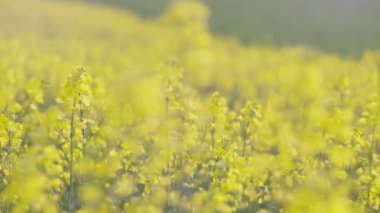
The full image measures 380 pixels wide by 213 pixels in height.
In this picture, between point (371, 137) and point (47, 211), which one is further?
point (371, 137)

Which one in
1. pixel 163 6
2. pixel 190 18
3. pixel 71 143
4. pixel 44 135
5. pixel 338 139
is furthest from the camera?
pixel 163 6

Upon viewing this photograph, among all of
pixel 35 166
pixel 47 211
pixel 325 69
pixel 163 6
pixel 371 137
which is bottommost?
pixel 47 211

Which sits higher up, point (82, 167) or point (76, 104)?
point (76, 104)

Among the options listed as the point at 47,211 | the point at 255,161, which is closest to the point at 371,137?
the point at 255,161

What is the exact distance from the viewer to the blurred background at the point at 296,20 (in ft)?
94.3

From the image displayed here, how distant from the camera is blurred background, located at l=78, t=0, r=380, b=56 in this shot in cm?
2873

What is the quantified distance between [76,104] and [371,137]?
3.46 m

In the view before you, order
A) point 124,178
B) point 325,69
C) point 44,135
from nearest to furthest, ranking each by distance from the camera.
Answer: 1. point 124,178
2. point 44,135
3. point 325,69

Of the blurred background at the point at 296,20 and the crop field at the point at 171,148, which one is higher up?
the blurred background at the point at 296,20

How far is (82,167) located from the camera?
6668mm

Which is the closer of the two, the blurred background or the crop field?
the crop field

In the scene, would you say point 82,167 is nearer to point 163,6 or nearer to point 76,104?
point 76,104

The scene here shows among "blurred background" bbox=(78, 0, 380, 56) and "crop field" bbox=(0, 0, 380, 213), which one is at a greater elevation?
"blurred background" bbox=(78, 0, 380, 56)

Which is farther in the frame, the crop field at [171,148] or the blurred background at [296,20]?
the blurred background at [296,20]
